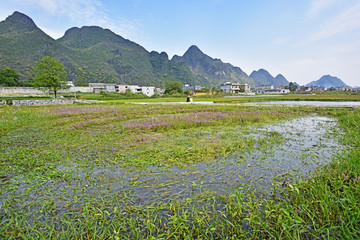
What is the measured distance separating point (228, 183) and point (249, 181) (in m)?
0.53

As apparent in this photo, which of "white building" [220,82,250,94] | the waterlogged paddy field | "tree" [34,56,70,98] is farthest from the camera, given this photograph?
"white building" [220,82,250,94]

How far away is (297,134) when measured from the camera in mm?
8859

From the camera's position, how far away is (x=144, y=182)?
403cm

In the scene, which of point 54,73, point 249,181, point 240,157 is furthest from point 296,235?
point 54,73

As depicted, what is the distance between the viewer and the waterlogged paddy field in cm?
258

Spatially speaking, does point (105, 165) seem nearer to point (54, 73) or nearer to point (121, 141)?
point (121, 141)

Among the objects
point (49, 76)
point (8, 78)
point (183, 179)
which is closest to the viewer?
point (183, 179)

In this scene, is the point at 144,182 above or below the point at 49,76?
below

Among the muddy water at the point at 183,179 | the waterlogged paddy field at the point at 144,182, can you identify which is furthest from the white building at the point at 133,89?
the muddy water at the point at 183,179

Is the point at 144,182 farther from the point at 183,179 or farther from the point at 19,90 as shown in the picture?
the point at 19,90

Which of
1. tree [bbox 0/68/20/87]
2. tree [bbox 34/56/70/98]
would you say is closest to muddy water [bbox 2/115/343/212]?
tree [bbox 34/56/70/98]

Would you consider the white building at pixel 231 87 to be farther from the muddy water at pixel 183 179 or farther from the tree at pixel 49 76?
the muddy water at pixel 183 179

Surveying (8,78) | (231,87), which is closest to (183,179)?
→ (8,78)

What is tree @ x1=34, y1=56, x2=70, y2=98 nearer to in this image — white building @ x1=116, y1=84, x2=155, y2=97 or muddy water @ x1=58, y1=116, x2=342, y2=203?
white building @ x1=116, y1=84, x2=155, y2=97
